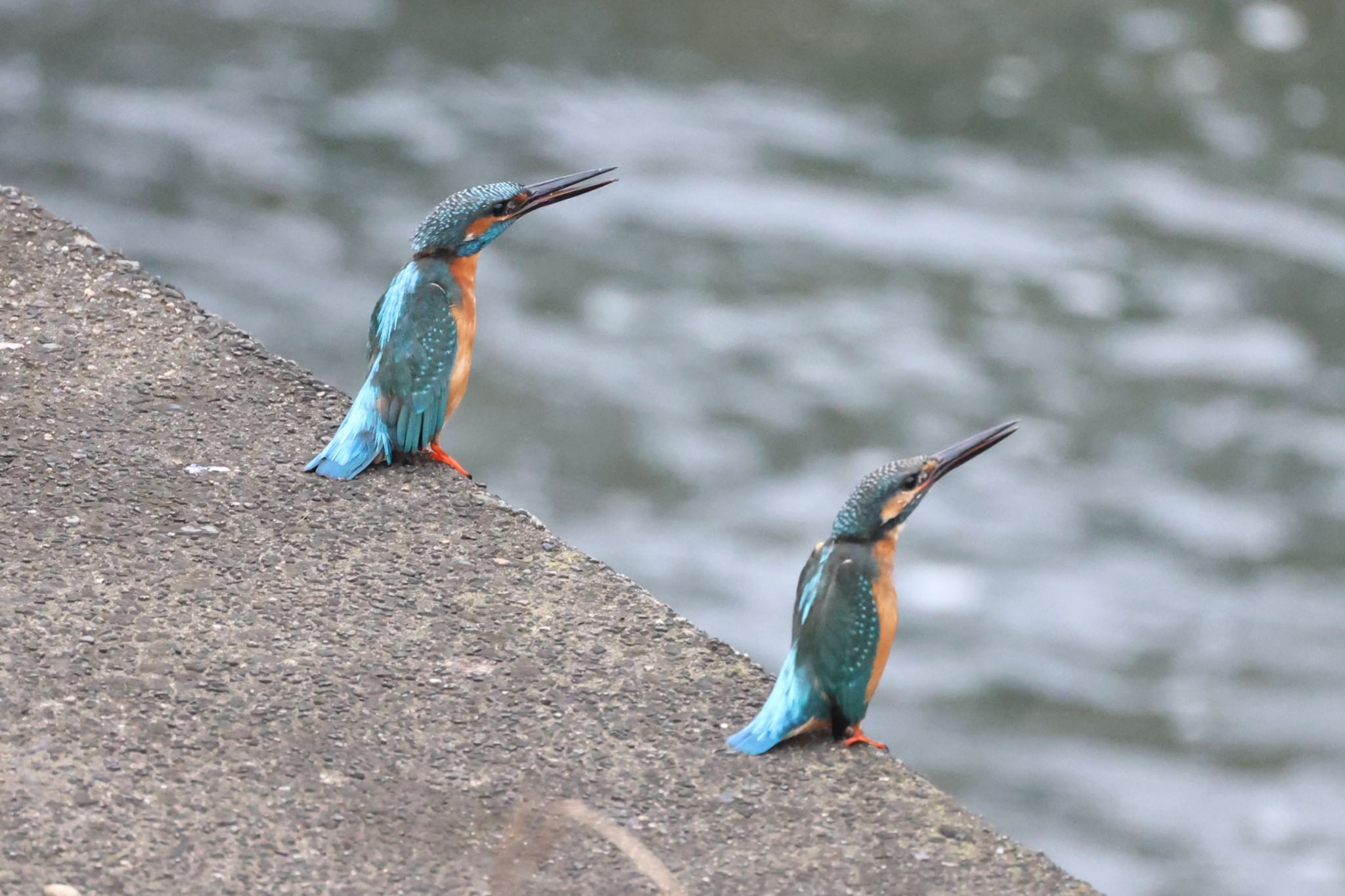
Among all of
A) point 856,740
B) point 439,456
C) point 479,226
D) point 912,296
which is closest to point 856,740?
point 856,740

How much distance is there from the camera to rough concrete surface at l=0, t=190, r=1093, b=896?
2215 millimetres

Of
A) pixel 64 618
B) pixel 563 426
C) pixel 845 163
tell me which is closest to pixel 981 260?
pixel 845 163

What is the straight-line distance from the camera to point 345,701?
2475mm

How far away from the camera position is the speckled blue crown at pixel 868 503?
251 centimetres

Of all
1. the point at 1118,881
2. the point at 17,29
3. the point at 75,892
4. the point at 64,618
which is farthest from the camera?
the point at 17,29

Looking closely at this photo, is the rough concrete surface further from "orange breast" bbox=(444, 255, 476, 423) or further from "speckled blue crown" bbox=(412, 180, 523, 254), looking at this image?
"speckled blue crown" bbox=(412, 180, 523, 254)

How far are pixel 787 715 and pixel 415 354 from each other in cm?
95

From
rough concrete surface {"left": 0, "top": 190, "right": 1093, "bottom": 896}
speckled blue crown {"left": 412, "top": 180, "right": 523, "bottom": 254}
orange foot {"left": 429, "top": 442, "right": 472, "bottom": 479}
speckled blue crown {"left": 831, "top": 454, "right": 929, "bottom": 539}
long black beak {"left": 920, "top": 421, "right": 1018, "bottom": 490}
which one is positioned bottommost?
rough concrete surface {"left": 0, "top": 190, "right": 1093, "bottom": 896}

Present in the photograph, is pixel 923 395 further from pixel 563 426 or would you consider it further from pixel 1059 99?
pixel 1059 99

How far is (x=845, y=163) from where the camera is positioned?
892cm

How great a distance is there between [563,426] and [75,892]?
5189mm

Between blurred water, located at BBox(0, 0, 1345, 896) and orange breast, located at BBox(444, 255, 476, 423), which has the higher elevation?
blurred water, located at BBox(0, 0, 1345, 896)

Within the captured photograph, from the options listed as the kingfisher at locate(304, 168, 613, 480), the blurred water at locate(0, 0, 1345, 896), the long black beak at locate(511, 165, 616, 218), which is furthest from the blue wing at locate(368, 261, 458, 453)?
the blurred water at locate(0, 0, 1345, 896)

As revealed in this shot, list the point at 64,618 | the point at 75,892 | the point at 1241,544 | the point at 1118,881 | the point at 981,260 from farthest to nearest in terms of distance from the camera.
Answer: the point at 981,260 < the point at 1241,544 < the point at 1118,881 < the point at 64,618 < the point at 75,892
